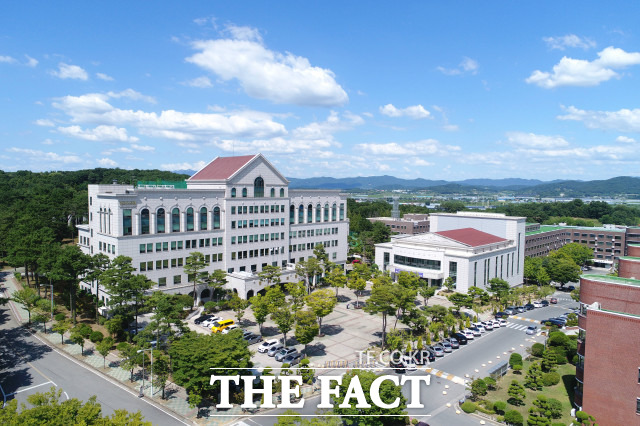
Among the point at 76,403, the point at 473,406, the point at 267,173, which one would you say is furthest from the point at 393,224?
the point at 76,403

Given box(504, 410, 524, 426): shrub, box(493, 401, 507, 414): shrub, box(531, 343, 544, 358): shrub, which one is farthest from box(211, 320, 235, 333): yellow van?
box(531, 343, 544, 358): shrub

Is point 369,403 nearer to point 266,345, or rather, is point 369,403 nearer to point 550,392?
point 266,345

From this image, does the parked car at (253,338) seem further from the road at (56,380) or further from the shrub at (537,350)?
the shrub at (537,350)

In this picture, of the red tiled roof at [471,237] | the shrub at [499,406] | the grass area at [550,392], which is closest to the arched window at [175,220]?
the grass area at [550,392]

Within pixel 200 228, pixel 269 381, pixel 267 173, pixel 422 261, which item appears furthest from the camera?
pixel 422 261

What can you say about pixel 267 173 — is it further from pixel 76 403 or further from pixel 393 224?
pixel 393 224

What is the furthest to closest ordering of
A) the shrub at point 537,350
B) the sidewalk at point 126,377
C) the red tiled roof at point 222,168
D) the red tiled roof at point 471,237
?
the red tiled roof at point 471,237, the red tiled roof at point 222,168, the shrub at point 537,350, the sidewalk at point 126,377

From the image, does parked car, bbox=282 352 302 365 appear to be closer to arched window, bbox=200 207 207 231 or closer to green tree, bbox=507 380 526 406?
green tree, bbox=507 380 526 406
